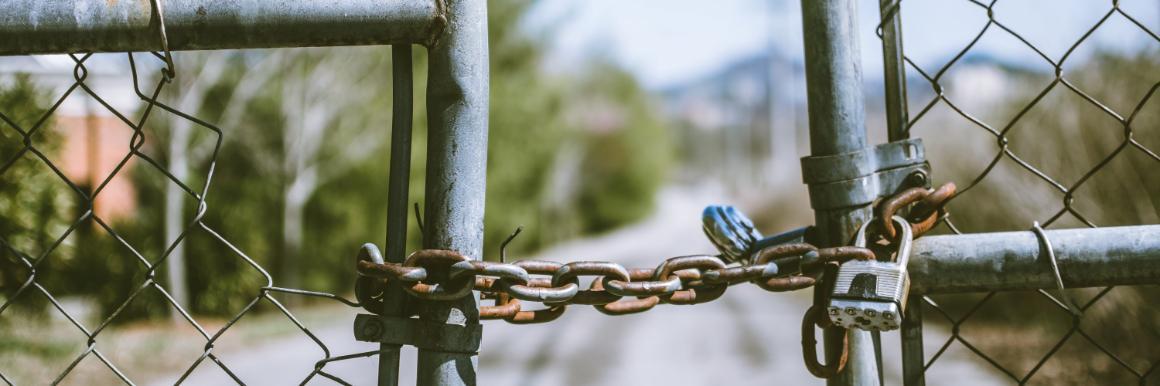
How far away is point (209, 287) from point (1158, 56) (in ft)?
30.3

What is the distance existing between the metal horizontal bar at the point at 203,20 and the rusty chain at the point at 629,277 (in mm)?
239

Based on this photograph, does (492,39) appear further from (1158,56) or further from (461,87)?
(461,87)

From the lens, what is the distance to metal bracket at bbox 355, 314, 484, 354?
0.85 meters

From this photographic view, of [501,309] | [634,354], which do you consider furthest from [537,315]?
[634,354]

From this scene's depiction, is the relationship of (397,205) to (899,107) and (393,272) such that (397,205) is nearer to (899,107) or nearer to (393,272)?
(393,272)

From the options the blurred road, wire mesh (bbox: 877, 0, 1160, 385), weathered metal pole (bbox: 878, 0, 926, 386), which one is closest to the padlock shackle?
weathered metal pole (bbox: 878, 0, 926, 386)

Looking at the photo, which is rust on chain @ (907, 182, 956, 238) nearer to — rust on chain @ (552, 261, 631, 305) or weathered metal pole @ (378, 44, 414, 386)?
rust on chain @ (552, 261, 631, 305)

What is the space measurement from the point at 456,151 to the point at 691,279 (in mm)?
278

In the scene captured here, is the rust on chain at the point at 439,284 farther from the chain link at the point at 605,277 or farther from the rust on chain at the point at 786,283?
the rust on chain at the point at 786,283

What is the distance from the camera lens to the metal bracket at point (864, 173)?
0.89 m

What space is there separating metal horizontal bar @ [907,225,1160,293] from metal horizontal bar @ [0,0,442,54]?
60 cm

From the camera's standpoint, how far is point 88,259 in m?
8.87

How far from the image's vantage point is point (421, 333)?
851 millimetres

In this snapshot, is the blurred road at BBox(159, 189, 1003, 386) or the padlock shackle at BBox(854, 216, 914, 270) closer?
the padlock shackle at BBox(854, 216, 914, 270)
